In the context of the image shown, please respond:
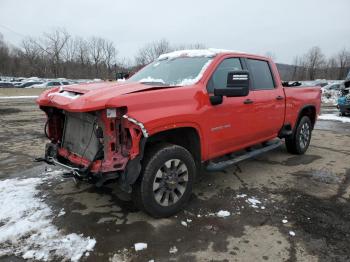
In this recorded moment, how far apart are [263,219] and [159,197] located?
1262mm

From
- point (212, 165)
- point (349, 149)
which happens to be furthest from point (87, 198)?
point (349, 149)

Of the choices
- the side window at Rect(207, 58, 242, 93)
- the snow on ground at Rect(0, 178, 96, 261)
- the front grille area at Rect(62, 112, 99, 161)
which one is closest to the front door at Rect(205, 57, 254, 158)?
the side window at Rect(207, 58, 242, 93)

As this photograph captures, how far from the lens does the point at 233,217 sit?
154 inches

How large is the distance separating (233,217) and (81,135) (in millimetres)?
2068

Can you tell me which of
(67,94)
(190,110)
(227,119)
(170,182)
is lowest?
(170,182)

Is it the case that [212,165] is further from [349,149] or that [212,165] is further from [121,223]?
[349,149]

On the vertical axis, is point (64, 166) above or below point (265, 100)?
below

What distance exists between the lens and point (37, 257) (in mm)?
3088

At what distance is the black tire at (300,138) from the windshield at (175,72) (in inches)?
118

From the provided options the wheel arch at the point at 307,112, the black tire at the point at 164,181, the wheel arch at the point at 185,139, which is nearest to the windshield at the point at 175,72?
the wheel arch at the point at 185,139

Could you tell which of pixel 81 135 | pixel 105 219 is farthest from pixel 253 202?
pixel 81 135

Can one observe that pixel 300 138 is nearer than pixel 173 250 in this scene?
No

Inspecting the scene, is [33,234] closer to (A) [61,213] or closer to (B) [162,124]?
(A) [61,213]

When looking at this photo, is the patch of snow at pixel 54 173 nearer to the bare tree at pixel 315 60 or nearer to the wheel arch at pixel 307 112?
the wheel arch at pixel 307 112
